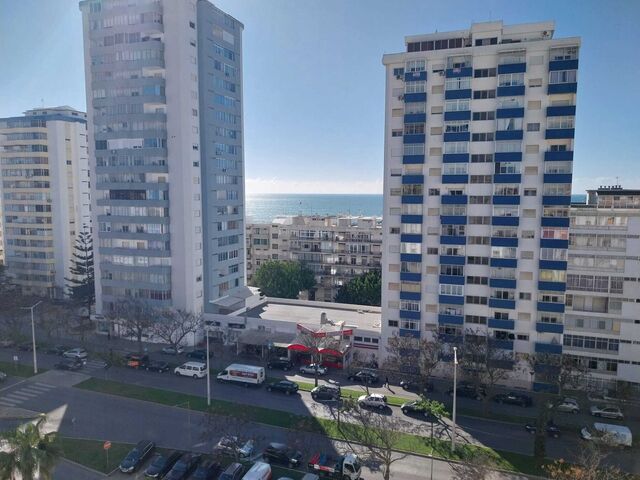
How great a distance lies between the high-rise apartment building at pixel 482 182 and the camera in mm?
47156

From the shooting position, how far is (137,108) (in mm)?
60625

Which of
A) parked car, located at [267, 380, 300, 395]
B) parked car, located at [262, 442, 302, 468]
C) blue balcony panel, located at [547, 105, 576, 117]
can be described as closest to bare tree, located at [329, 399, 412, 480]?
parked car, located at [262, 442, 302, 468]

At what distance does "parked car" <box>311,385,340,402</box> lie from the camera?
4444 cm

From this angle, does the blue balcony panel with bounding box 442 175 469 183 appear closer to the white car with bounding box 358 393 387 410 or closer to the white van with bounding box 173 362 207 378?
the white car with bounding box 358 393 387 410

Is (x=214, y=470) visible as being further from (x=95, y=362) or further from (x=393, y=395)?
(x=95, y=362)

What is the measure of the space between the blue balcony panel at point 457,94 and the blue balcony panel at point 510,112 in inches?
139

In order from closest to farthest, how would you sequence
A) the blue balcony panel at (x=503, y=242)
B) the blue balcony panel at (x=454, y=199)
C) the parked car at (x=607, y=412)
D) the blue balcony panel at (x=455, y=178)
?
the parked car at (x=607, y=412) → the blue balcony panel at (x=503, y=242) → the blue balcony panel at (x=455, y=178) → the blue balcony panel at (x=454, y=199)

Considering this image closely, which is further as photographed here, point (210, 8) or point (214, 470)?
point (210, 8)

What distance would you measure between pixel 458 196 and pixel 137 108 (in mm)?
41465

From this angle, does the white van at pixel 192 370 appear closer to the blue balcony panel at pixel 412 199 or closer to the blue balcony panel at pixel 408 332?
the blue balcony panel at pixel 408 332

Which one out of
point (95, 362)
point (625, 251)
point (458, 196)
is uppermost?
point (458, 196)

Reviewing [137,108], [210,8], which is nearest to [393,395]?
[137,108]

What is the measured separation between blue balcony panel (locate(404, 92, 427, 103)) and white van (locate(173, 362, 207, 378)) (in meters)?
36.0

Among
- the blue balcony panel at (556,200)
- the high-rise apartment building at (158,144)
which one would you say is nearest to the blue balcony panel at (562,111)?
the blue balcony panel at (556,200)
